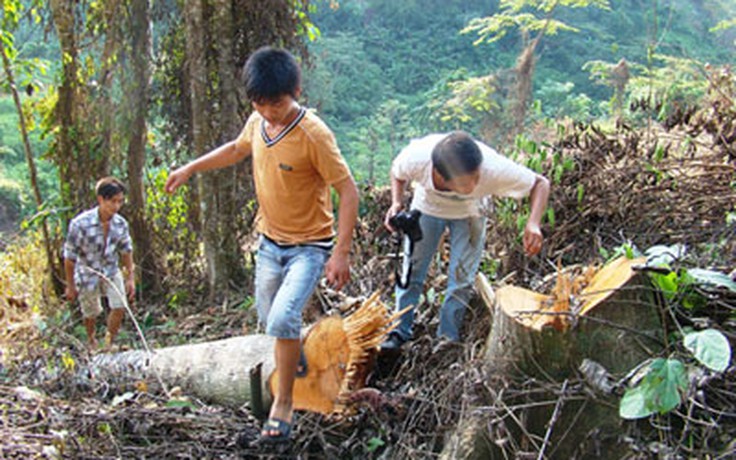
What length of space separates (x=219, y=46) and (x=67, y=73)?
1.84 metres

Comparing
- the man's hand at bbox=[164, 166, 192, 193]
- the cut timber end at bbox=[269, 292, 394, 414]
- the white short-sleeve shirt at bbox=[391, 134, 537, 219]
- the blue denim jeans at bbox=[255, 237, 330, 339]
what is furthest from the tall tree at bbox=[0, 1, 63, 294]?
the white short-sleeve shirt at bbox=[391, 134, 537, 219]

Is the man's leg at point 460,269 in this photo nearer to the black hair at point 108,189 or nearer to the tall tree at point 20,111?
the black hair at point 108,189

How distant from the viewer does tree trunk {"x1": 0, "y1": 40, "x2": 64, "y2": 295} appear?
6238 mm

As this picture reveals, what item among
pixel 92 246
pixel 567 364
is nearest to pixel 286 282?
pixel 567 364

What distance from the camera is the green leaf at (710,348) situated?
216 cm

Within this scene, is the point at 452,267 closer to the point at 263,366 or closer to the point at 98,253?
the point at 263,366

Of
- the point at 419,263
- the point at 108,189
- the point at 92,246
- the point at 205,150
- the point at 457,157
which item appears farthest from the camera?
the point at 205,150

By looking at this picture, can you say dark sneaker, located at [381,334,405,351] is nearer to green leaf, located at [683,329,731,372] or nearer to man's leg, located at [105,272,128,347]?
green leaf, located at [683,329,731,372]

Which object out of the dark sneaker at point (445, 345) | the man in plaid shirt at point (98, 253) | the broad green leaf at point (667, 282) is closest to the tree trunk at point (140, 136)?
the man in plaid shirt at point (98, 253)

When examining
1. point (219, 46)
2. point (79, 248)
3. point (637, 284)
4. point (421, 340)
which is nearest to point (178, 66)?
point (219, 46)

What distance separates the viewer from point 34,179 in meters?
6.46

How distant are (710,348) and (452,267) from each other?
1706 mm

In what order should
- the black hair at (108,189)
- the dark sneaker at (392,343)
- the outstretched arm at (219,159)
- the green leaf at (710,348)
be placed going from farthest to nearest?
the black hair at (108,189) → the dark sneaker at (392,343) → the outstretched arm at (219,159) → the green leaf at (710,348)

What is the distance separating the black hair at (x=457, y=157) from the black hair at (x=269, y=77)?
33.6 inches
